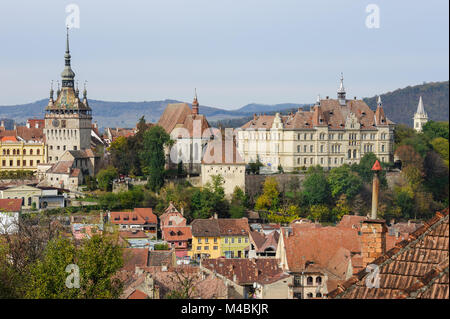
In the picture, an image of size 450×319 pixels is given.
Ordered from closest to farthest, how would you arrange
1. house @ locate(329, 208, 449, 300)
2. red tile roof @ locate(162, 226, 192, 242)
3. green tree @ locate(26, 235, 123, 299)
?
1. house @ locate(329, 208, 449, 300)
2. green tree @ locate(26, 235, 123, 299)
3. red tile roof @ locate(162, 226, 192, 242)

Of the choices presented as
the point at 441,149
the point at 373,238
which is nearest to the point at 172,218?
the point at 441,149

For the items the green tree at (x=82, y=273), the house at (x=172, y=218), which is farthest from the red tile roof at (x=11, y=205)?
the green tree at (x=82, y=273)

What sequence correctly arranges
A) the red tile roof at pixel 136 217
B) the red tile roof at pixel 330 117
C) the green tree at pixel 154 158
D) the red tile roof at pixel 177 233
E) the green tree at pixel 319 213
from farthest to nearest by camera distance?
the red tile roof at pixel 330 117
the green tree at pixel 154 158
the green tree at pixel 319 213
the red tile roof at pixel 136 217
the red tile roof at pixel 177 233

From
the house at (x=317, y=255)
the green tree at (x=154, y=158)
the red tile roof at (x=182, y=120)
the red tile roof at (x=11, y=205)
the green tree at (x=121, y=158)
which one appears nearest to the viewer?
the house at (x=317, y=255)

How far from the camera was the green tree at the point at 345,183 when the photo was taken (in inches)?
2174

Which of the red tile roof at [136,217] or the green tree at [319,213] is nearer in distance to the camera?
the red tile roof at [136,217]

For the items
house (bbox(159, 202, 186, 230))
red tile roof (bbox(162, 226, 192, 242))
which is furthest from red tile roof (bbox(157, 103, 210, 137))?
red tile roof (bbox(162, 226, 192, 242))

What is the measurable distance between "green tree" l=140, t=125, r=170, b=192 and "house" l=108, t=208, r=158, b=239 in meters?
2.93

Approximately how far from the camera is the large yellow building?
2518 inches

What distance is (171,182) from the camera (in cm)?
5506

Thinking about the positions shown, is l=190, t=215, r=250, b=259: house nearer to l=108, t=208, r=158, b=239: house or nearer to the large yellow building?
l=108, t=208, r=158, b=239: house

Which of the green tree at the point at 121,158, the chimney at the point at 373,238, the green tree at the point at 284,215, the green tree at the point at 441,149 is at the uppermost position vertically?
the green tree at the point at 441,149

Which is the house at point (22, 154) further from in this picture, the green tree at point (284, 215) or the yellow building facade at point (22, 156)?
the green tree at point (284, 215)

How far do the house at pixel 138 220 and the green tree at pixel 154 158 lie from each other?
293cm
